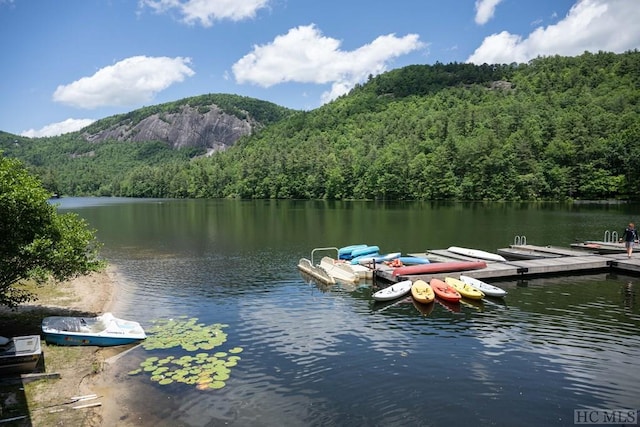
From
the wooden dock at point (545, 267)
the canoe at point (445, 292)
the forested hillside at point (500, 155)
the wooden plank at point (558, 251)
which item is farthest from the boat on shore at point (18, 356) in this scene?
the forested hillside at point (500, 155)

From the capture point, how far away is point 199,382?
15.8 metres

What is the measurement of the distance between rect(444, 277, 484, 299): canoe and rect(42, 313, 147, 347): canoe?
19146 mm

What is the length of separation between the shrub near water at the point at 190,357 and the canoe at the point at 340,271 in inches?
532

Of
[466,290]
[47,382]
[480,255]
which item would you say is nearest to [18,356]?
[47,382]

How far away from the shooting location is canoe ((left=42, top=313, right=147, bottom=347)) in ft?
61.9

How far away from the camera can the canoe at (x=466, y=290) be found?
27.7m

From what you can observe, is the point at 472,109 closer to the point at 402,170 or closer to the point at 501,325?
the point at 402,170

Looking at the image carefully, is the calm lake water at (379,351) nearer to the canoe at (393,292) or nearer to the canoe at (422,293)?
the canoe at (422,293)

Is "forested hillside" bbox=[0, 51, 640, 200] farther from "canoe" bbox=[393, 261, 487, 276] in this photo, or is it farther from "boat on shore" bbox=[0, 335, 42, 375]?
"boat on shore" bbox=[0, 335, 42, 375]

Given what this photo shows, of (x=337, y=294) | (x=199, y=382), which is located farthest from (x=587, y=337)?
(x=199, y=382)

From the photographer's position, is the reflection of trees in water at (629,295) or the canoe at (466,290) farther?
the canoe at (466,290)

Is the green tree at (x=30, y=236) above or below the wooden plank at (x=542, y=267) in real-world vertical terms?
above

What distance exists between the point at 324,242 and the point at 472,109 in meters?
147

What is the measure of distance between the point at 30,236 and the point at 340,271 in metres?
22.2
